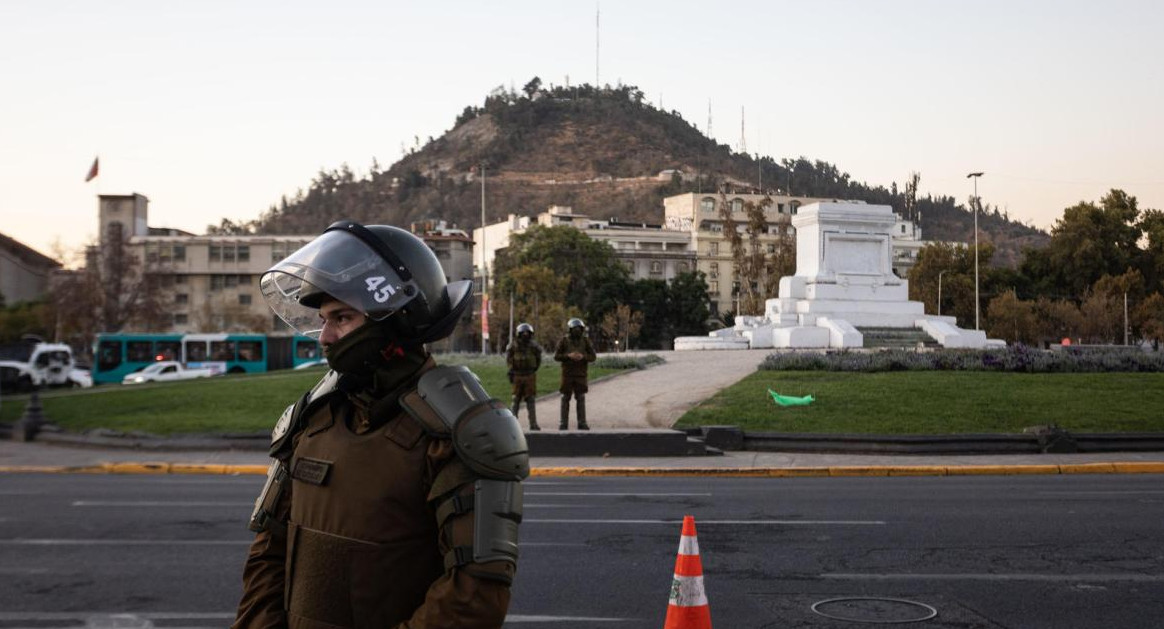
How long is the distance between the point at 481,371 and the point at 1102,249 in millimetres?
66939

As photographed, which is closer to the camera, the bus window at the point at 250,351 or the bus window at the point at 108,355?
the bus window at the point at 108,355

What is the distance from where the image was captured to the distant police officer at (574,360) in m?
20.4

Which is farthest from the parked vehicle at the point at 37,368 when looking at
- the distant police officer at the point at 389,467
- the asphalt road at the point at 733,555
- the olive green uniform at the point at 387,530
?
the olive green uniform at the point at 387,530

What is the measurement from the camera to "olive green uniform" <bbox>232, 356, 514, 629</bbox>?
2855 millimetres

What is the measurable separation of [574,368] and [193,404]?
1189cm

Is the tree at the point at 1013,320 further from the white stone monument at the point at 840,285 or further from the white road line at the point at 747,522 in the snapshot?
the white road line at the point at 747,522

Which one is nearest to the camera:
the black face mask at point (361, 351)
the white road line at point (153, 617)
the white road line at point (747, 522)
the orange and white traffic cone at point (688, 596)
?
the black face mask at point (361, 351)

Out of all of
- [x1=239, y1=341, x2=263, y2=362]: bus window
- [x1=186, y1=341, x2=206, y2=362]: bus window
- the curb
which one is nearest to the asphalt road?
the curb

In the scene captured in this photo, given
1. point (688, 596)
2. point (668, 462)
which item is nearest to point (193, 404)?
point (668, 462)

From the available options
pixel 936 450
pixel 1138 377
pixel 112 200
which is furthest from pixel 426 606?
pixel 112 200

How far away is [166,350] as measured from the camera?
60438 mm

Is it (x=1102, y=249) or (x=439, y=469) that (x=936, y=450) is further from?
(x=1102, y=249)

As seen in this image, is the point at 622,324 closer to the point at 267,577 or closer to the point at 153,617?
the point at 153,617

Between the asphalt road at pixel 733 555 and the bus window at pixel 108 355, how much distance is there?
47.2 meters
